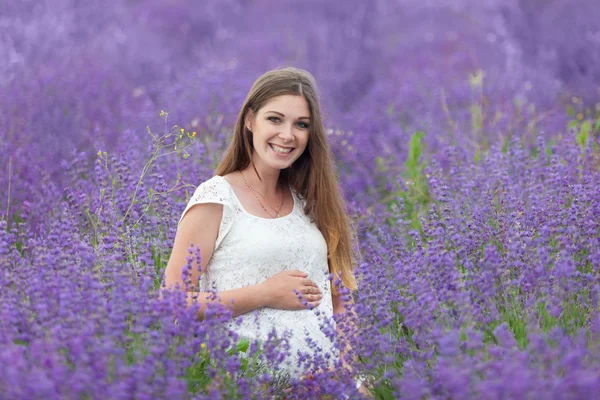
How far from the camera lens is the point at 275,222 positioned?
2.70m

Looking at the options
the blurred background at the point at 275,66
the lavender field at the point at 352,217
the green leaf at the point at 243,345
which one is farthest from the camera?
the blurred background at the point at 275,66

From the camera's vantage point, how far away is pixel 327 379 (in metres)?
2.10

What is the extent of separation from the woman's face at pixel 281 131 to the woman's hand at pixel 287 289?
1.30 feet

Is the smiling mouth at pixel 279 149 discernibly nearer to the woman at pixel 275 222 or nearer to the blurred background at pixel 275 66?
the woman at pixel 275 222

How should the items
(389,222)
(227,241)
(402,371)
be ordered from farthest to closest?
(389,222)
(227,241)
(402,371)

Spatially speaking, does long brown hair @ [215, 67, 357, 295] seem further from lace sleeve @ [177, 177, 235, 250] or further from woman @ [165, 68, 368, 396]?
lace sleeve @ [177, 177, 235, 250]

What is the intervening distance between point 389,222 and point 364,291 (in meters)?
1.68

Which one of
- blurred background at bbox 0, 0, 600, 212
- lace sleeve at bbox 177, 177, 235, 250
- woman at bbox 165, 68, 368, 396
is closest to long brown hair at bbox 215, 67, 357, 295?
woman at bbox 165, 68, 368, 396

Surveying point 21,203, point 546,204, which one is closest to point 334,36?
point 21,203

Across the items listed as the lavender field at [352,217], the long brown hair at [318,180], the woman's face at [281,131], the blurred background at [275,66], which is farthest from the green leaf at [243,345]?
the blurred background at [275,66]

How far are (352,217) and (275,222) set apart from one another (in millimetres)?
1083

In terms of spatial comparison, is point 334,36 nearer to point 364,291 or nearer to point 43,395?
point 364,291

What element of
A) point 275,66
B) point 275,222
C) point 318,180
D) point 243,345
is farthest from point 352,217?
point 275,66

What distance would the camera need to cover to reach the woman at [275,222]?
254cm
